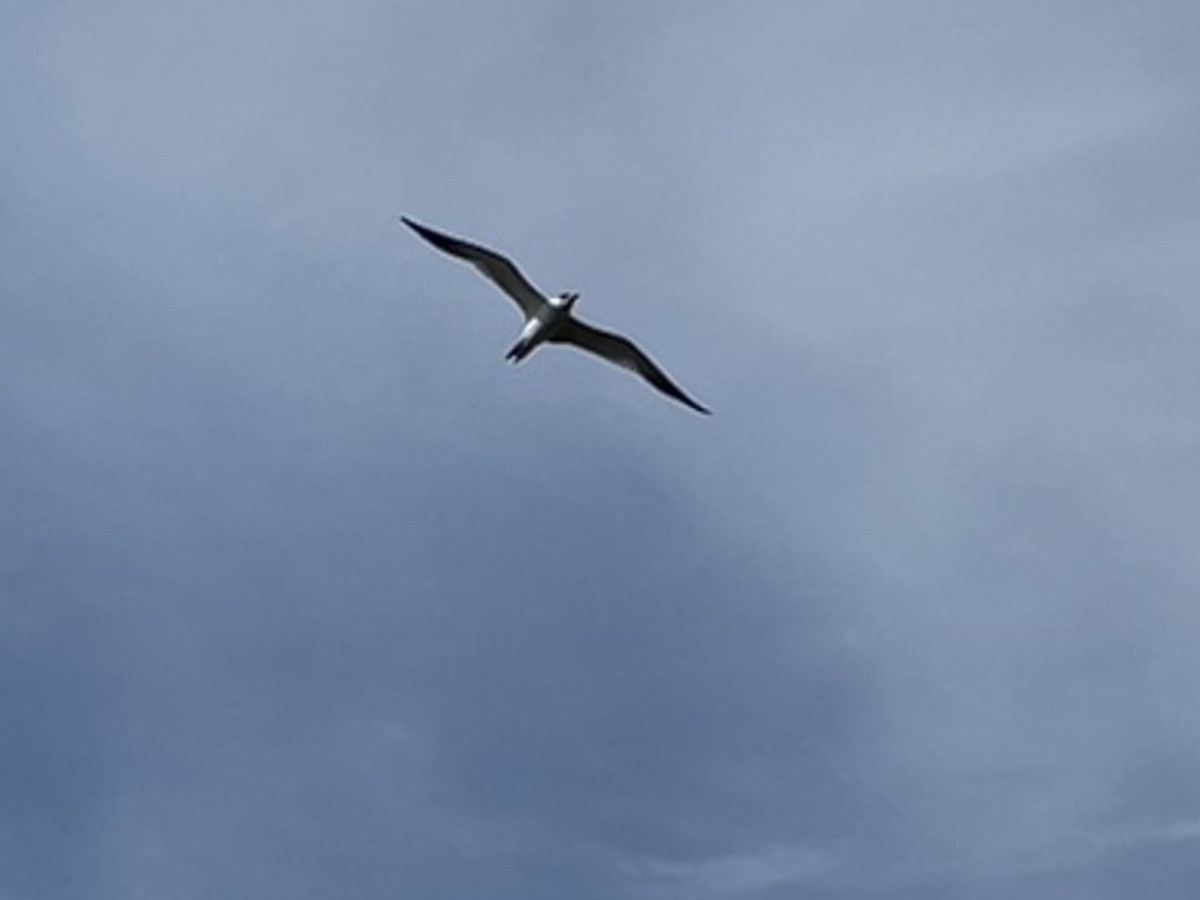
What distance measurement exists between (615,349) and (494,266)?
364 inches

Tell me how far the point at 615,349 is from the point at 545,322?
4978 mm

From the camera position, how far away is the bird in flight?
121 metres

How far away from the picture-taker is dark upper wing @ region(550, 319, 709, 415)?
123438mm

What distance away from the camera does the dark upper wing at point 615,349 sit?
12344 centimetres

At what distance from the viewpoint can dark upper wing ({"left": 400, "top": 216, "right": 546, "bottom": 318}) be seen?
12100 cm

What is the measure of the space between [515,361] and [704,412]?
12279 mm

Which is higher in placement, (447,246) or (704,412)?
(447,246)

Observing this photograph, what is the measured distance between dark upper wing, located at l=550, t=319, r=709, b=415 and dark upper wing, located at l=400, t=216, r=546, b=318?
277 cm

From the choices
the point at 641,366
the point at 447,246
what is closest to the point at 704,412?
the point at 641,366

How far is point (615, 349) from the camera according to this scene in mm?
124312

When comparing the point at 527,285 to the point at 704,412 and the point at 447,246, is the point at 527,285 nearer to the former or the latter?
the point at 447,246

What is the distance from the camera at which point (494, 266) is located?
122 meters

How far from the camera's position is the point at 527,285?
401 ft

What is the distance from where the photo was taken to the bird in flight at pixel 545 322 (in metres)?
121
